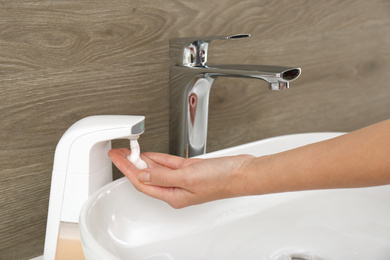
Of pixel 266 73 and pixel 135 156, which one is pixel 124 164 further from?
pixel 266 73

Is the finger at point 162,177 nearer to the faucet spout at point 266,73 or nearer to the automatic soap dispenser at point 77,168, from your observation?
the automatic soap dispenser at point 77,168

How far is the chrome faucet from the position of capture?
0.64 metres

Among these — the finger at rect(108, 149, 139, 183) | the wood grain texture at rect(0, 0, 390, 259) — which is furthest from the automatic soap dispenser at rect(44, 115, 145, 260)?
the wood grain texture at rect(0, 0, 390, 259)

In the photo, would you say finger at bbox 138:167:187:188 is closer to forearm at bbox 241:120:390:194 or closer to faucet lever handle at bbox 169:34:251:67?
forearm at bbox 241:120:390:194

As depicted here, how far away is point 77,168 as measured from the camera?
1.77ft

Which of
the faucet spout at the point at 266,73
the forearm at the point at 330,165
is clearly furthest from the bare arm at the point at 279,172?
the faucet spout at the point at 266,73

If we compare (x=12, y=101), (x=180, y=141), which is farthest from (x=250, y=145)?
(x=12, y=101)

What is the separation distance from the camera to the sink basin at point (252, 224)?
1.87 ft

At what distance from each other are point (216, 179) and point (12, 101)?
0.97 ft

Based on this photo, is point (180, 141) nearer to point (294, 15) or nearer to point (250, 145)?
point (250, 145)

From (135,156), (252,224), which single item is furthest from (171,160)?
(252,224)

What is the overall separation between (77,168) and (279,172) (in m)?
0.24

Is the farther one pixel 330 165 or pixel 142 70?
pixel 142 70

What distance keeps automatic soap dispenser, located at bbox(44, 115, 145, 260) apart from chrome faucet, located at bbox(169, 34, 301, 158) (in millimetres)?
137
